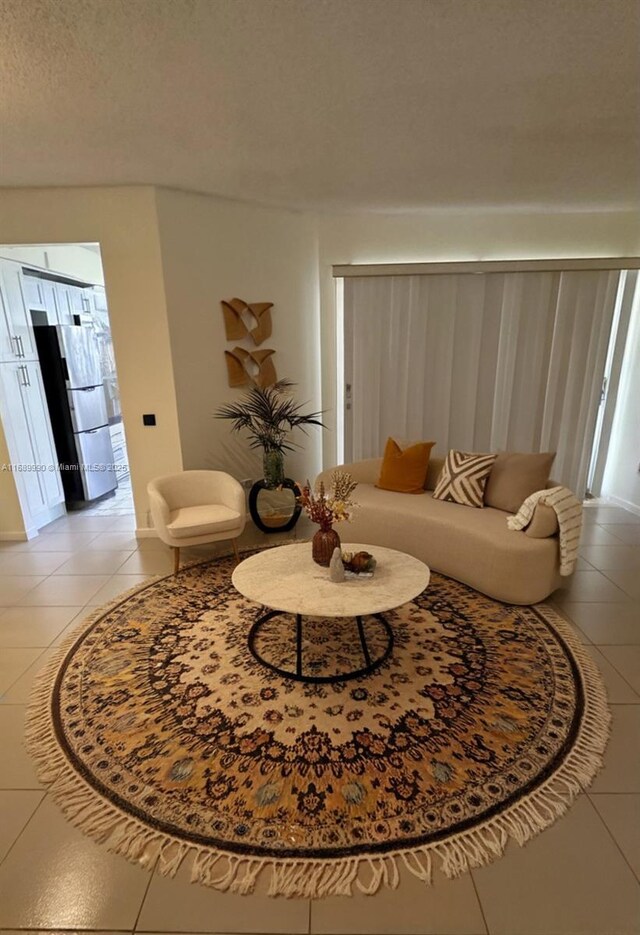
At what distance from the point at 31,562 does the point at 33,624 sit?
0.99 m

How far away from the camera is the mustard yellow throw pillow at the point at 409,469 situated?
329cm

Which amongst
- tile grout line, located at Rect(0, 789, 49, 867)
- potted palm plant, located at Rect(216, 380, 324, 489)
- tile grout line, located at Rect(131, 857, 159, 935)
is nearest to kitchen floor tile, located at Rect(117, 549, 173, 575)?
potted palm plant, located at Rect(216, 380, 324, 489)

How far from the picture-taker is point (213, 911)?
3.83 feet

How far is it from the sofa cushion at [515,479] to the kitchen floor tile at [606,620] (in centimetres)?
69

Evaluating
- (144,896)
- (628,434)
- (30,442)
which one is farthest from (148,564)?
(628,434)

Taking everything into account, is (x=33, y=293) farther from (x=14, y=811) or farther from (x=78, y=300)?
(x=14, y=811)

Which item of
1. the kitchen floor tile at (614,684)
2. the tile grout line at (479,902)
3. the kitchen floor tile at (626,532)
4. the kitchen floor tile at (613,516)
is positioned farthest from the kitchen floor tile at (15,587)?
the kitchen floor tile at (613,516)

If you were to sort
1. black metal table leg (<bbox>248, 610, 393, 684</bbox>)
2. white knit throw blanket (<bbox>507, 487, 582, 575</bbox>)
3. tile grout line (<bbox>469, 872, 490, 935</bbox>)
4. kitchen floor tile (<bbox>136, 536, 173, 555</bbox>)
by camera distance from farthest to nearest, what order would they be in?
kitchen floor tile (<bbox>136, 536, 173, 555</bbox>) < white knit throw blanket (<bbox>507, 487, 582, 575</bbox>) < black metal table leg (<bbox>248, 610, 393, 684</bbox>) < tile grout line (<bbox>469, 872, 490, 935</bbox>)

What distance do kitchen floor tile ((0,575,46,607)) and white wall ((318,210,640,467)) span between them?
3.51 meters

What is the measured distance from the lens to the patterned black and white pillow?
2.99m


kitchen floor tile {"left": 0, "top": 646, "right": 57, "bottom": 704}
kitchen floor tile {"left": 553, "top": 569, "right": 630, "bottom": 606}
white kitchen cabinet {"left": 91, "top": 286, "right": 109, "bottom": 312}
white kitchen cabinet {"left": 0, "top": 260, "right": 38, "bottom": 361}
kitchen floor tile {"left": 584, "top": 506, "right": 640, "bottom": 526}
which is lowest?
kitchen floor tile {"left": 584, "top": 506, "right": 640, "bottom": 526}

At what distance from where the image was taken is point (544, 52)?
1750 mm

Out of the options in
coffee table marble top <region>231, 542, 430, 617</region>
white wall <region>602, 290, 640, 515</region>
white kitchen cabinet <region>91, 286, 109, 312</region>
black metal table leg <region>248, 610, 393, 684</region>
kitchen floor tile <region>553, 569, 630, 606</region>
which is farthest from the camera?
white kitchen cabinet <region>91, 286, 109, 312</region>

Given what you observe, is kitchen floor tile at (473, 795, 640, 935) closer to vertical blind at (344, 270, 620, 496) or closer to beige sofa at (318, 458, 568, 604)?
beige sofa at (318, 458, 568, 604)
